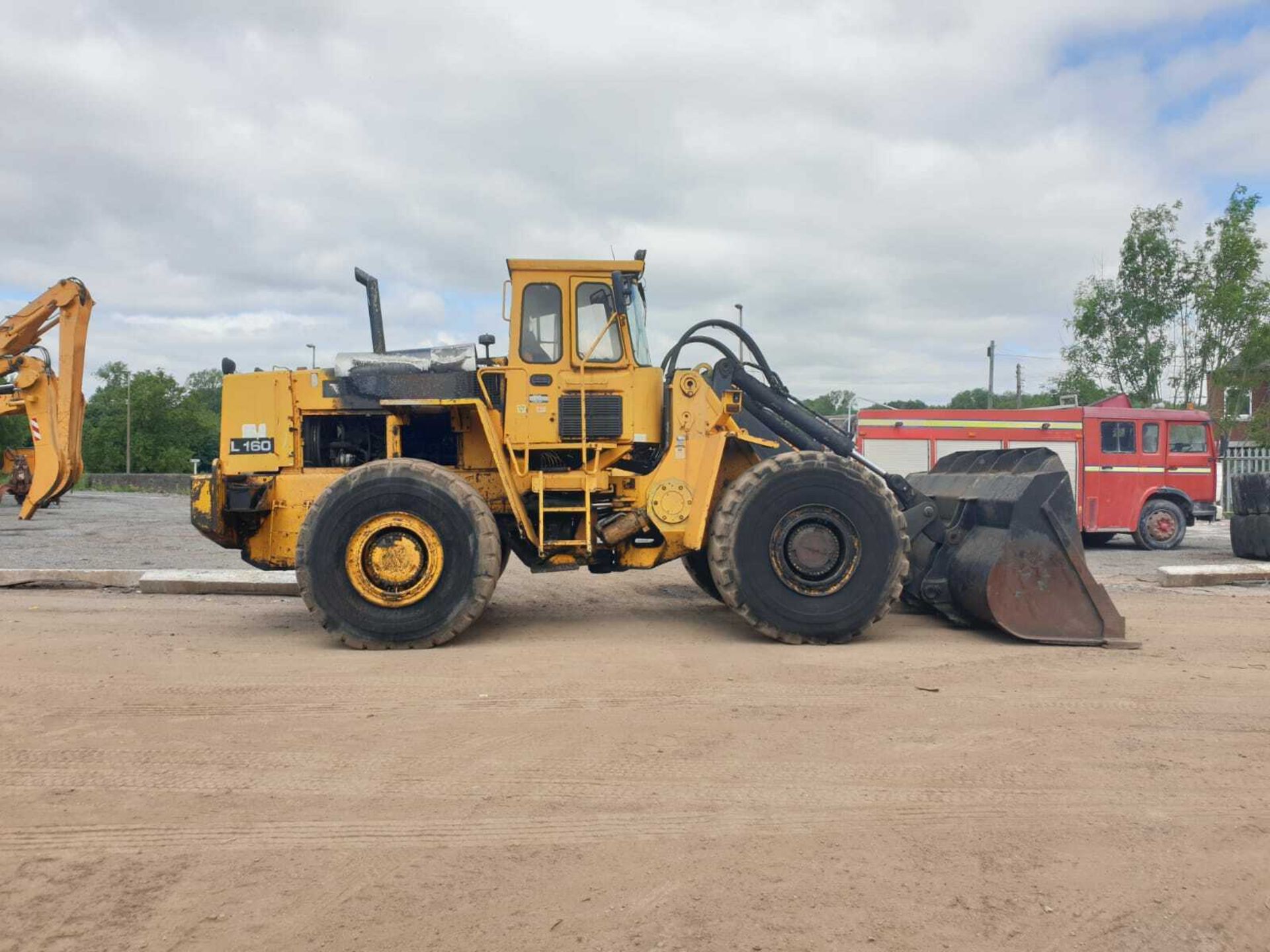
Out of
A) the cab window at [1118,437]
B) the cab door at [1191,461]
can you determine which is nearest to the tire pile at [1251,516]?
the cab door at [1191,461]

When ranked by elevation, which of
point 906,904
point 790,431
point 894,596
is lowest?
point 906,904

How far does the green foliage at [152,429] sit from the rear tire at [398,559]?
5928 cm

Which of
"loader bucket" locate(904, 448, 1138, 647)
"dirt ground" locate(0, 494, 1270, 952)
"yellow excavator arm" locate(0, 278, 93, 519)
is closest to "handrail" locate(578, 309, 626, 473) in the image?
"dirt ground" locate(0, 494, 1270, 952)

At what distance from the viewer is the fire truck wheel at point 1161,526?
58.7 ft

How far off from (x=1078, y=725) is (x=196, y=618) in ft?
23.2

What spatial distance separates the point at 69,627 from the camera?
840 centimetres

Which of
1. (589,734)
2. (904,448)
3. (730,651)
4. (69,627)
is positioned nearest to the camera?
(589,734)

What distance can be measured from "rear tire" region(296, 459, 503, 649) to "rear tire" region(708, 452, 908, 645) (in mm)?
1823

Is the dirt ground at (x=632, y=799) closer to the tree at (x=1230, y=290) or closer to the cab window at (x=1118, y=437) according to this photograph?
the cab window at (x=1118, y=437)

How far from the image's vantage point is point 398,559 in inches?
302

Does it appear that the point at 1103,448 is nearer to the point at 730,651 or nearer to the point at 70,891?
the point at 730,651

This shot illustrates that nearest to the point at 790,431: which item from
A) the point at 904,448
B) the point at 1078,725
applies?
the point at 1078,725

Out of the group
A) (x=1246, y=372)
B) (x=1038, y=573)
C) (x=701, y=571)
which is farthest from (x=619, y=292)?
(x=1246, y=372)

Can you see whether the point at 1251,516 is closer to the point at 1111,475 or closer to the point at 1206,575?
the point at 1111,475
